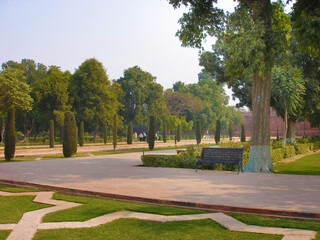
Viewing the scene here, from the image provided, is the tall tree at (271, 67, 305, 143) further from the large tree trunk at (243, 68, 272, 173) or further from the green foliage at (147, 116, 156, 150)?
the green foliage at (147, 116, 156, 150)

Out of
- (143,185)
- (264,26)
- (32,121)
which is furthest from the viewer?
(32,121)

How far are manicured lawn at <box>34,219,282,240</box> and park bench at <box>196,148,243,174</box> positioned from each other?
6.23 m

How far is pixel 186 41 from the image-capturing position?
1454 cm

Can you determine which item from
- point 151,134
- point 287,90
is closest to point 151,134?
point 151,134

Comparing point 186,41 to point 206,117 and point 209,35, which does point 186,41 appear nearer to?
point 209,35

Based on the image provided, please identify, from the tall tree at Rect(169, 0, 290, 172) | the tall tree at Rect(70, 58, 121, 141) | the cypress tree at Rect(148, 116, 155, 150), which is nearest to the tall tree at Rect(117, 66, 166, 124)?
the tall tree at Rect(70, 58, 121, 141)

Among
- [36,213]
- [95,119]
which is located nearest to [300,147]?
[36,213]

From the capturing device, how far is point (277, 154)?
16.0 metres

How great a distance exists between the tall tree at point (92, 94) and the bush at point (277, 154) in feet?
100

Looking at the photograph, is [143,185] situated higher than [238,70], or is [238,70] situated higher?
[238,70]

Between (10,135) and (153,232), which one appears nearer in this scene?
(153,232)

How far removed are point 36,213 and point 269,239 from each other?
4.02 metres

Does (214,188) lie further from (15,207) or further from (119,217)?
(15,207)

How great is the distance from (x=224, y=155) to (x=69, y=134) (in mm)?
11445
